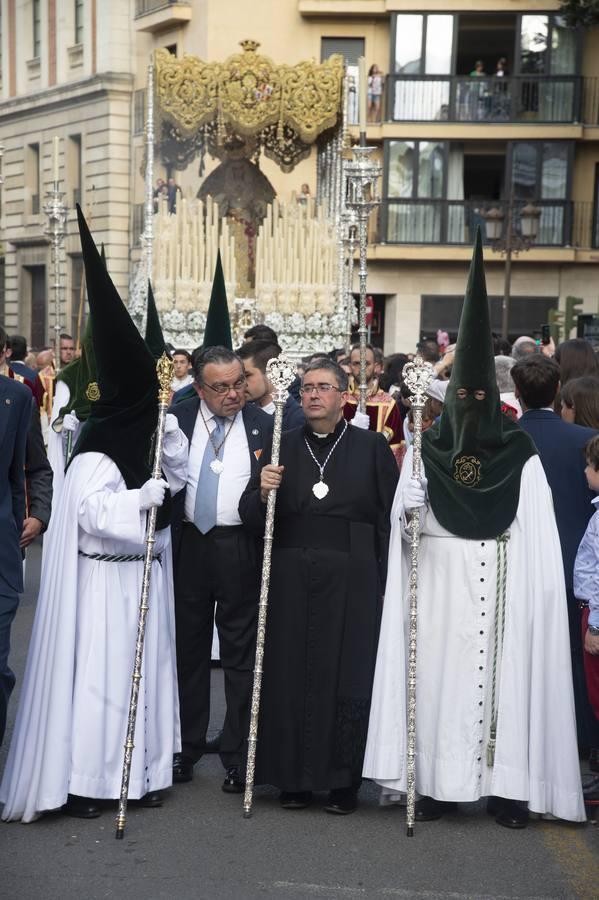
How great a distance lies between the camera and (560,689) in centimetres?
615

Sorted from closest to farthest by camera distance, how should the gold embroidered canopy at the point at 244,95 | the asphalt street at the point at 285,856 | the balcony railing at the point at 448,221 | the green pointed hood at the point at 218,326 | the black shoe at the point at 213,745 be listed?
the asphalt street at the point at 285,856 → the black shoe at the point at 213,745 → the green pointed hood at the point at 218,326 → the gold embroidered canopy at the point at 244,95 → the balcony railing at the point at 448,221

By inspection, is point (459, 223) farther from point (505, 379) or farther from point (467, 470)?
point (467, 470)

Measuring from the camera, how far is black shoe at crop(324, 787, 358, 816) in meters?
6.25

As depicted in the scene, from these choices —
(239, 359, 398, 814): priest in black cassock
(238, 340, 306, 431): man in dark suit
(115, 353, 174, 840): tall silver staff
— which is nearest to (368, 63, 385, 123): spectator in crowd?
(238, 340, 306, 431): man in dark suit

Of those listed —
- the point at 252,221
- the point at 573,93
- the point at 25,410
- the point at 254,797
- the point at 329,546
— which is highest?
the point at 573,93

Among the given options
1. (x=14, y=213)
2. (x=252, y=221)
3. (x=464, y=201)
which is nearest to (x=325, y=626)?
(x=252, y=221)

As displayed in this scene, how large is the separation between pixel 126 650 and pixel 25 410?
1.13 m

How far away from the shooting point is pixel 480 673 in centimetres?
623

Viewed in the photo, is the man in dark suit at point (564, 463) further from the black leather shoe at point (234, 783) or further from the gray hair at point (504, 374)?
the black leather shoe at point (234, 783)

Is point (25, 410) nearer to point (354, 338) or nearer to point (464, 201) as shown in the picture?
point (354, 338)

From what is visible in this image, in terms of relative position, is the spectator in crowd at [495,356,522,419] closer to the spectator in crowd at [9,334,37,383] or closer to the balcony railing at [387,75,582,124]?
the spectator in crowd at [9,334,37,383]

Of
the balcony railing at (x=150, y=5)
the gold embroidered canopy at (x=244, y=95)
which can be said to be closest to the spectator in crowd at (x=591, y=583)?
the gold embroidered canopy at (x=244, y=95)

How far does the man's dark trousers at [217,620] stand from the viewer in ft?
22.0

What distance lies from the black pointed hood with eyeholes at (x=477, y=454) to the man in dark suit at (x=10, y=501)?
178cm
